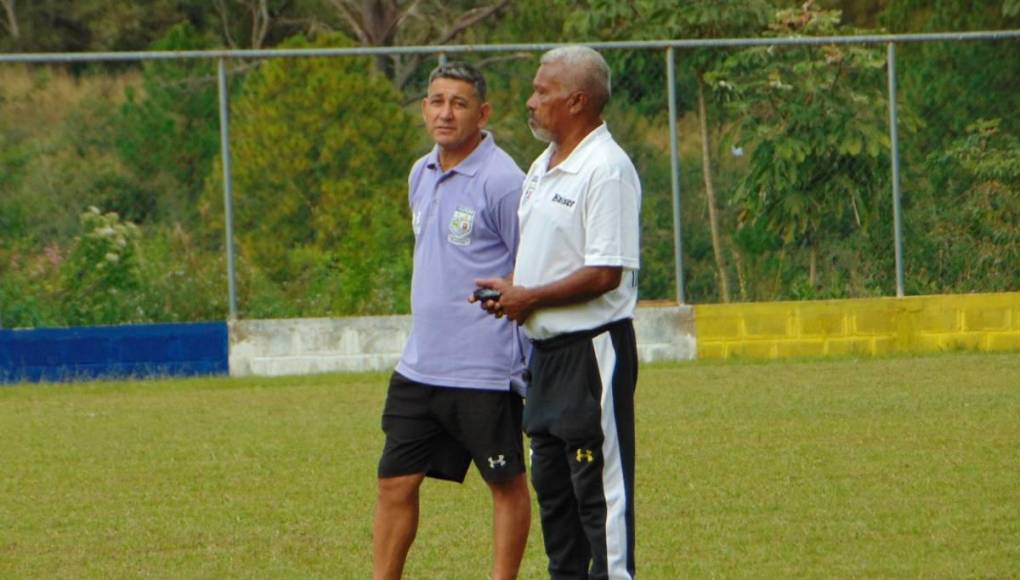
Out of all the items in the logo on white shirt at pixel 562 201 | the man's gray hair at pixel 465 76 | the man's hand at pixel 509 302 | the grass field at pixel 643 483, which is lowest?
the grass field at pixel 643 483

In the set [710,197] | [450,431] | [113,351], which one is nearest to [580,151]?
[450,431]

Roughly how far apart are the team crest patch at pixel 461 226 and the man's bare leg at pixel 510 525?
87cm

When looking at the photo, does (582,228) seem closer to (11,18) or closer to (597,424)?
(597,424)

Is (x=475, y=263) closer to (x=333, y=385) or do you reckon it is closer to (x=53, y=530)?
(x=53, y=530)

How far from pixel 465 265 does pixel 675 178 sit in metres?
9.56

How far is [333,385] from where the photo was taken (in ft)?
48.7

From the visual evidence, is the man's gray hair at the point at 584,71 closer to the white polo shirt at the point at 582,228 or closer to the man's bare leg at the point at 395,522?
the white polo shirt at the point at 582,228

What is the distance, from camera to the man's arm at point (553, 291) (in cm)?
559

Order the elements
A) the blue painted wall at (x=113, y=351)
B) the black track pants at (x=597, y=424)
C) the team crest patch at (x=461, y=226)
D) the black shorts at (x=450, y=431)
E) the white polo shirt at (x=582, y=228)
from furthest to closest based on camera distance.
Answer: the blue painted wall at (x=113, y=351)
the black shorts at (x=450, y=431)
the team crest patch at (x=461, y=226)
the black track pants at (x=597, y=424)
the white polo shirt at (x=582, y=228)

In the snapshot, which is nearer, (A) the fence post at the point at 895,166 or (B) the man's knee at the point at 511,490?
(B) the man's knee at the point at 511,490

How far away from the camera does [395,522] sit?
6590mm

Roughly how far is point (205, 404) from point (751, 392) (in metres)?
3.97

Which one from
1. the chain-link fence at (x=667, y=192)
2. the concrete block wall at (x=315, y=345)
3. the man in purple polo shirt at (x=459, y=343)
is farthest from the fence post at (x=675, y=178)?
the man in purple polo shirt at (x=459, y=343)

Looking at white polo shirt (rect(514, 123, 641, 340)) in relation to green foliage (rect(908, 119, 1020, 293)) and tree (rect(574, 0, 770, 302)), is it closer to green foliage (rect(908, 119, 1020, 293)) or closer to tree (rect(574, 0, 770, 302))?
tree (rect(574, 0, 770, 302))
